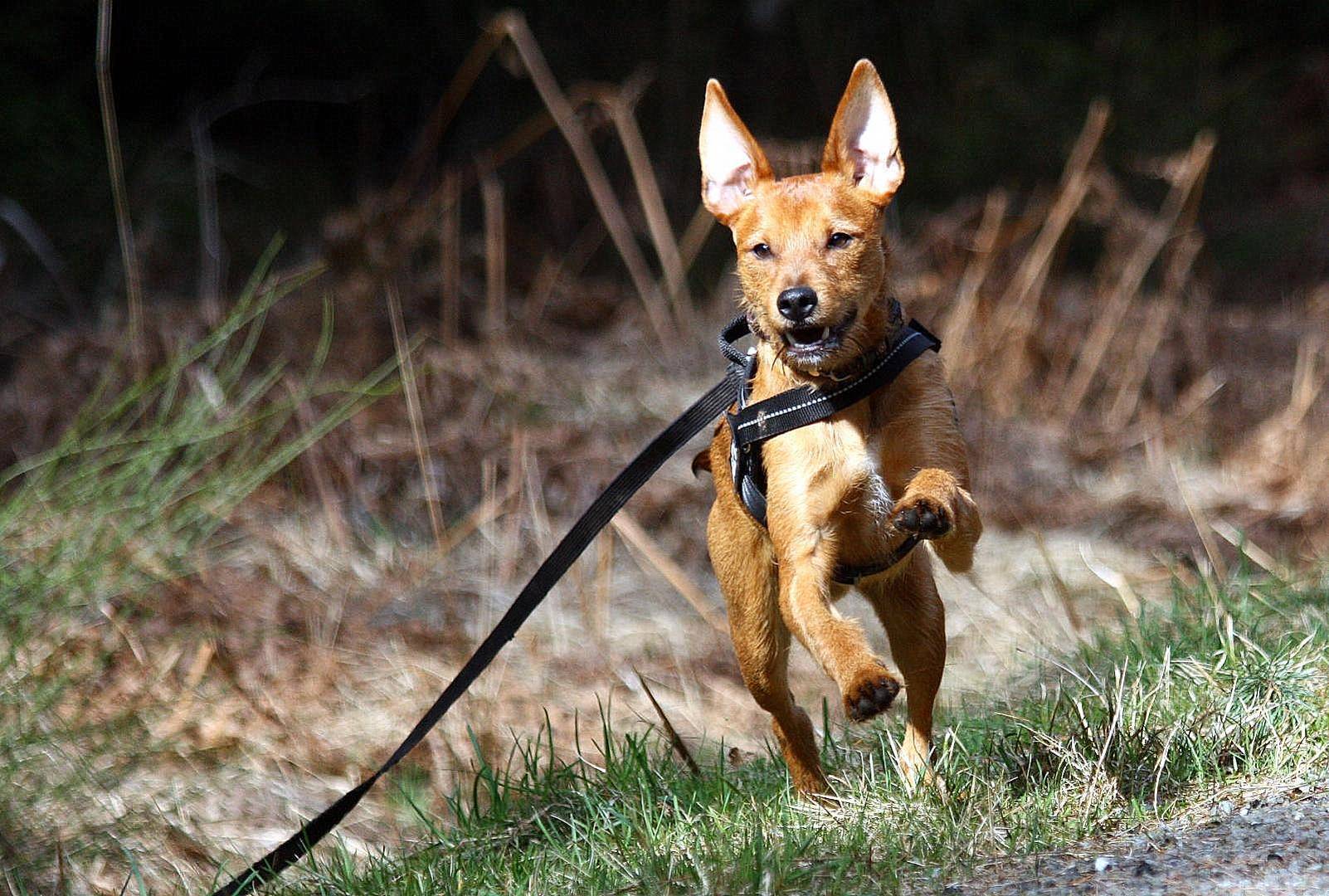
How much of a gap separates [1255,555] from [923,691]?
3.13 metres

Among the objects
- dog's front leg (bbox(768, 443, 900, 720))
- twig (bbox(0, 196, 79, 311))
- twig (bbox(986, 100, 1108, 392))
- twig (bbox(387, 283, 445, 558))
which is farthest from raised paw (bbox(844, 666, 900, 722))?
twig (bbox(0, 196, 79, 311))

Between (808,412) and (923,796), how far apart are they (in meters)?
0.84

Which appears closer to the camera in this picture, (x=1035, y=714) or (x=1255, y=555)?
(x=1035, y=714)

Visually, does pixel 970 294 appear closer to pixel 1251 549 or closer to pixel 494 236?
pixel 1251 549

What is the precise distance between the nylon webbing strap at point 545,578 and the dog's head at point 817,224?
319 mm

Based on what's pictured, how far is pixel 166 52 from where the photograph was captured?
11469mm

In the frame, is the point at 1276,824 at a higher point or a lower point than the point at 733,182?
lower

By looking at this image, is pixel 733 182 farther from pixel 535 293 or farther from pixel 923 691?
pixel 535 293

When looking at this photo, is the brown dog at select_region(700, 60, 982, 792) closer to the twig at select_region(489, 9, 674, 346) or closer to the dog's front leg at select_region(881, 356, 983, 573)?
the dog's front leg at select_region(881, 356, 983, 573)

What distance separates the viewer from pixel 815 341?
2.96 m

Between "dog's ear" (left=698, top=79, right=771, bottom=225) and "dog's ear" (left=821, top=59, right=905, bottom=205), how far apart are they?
0.16 metres

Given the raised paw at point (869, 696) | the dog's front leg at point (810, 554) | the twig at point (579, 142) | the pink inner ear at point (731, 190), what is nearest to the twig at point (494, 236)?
the twig at point (579, 142)

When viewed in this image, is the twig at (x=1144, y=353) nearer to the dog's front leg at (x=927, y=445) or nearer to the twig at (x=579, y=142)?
the twig at (x=579, y=142)

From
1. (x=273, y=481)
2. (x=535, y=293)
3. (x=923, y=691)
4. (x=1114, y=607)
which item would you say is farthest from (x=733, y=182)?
(x=535, y=293)
